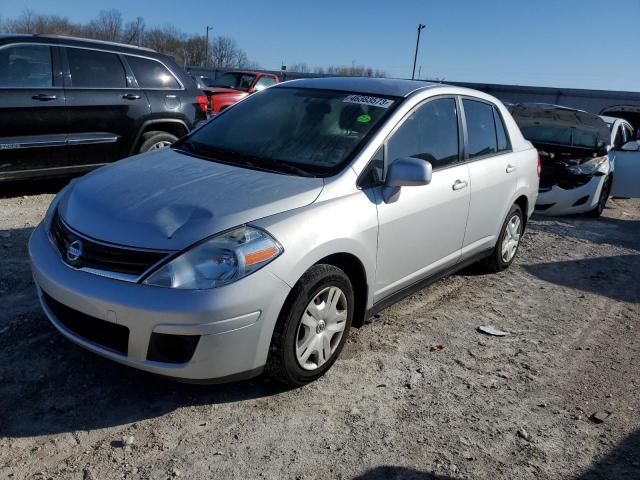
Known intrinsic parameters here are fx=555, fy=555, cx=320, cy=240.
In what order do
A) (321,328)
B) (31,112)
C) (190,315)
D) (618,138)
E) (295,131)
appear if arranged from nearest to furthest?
(190,315), (321,328), (295,131), (31,112), (618,138)

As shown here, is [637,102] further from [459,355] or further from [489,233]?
[459,355]

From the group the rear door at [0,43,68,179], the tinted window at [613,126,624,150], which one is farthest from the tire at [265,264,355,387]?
the tinted window at [613,126,624,150]

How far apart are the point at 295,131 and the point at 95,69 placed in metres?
3.99

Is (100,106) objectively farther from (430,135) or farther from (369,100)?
(430,135)

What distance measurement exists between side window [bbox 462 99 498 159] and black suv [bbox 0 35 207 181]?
4.06 meters

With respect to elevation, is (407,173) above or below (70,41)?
below

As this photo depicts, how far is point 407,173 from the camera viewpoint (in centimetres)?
330

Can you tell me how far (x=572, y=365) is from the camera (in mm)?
3760

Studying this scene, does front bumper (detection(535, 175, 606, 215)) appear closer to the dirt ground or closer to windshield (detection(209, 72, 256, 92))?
the dirt ground

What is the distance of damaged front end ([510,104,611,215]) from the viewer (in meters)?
8.20

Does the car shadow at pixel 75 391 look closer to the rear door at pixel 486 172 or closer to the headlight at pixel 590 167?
the rear door at pixel 486 172

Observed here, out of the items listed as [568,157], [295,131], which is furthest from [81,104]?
[568,157]


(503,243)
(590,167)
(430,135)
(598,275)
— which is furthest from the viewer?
(590,167)

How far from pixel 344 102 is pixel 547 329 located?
2.34 meters
